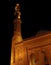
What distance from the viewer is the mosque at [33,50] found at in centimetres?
856

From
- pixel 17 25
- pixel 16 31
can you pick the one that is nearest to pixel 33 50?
pixel 16 31

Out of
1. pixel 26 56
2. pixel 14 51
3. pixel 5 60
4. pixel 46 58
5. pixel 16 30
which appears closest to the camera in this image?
pixel 46 58

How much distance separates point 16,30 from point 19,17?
86 centimetres

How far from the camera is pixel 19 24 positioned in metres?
11.1

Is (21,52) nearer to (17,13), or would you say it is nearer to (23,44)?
(23,44)

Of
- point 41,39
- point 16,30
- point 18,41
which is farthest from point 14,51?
point 41,39

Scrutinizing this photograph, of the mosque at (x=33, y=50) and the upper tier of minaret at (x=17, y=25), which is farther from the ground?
the upper tier of minaret at (x=17, y=25)

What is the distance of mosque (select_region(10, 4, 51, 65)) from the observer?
28.1ft

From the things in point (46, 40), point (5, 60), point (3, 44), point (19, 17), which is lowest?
point (5, 60)

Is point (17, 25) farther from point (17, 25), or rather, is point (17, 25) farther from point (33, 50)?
point (33, 50)

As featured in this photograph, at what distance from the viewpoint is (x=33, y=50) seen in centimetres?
906

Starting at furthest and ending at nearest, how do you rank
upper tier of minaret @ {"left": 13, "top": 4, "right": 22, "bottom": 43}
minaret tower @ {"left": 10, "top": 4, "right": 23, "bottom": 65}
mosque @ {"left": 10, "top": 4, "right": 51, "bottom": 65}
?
1. upper tier of minaret @ {"left": 13, "top": 4, "right": 22, "bottom": 43}
2. minaret tower @ {"left": 10, "top": 4, "right": 23, "bottom": 65}
3. mosque @ {"left": 10, "top": 4, "right": 51, "bottom": 65}

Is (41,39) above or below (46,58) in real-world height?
above

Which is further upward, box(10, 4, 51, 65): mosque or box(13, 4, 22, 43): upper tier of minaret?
box(13, 4, 22, 43): upper tier of minaret
